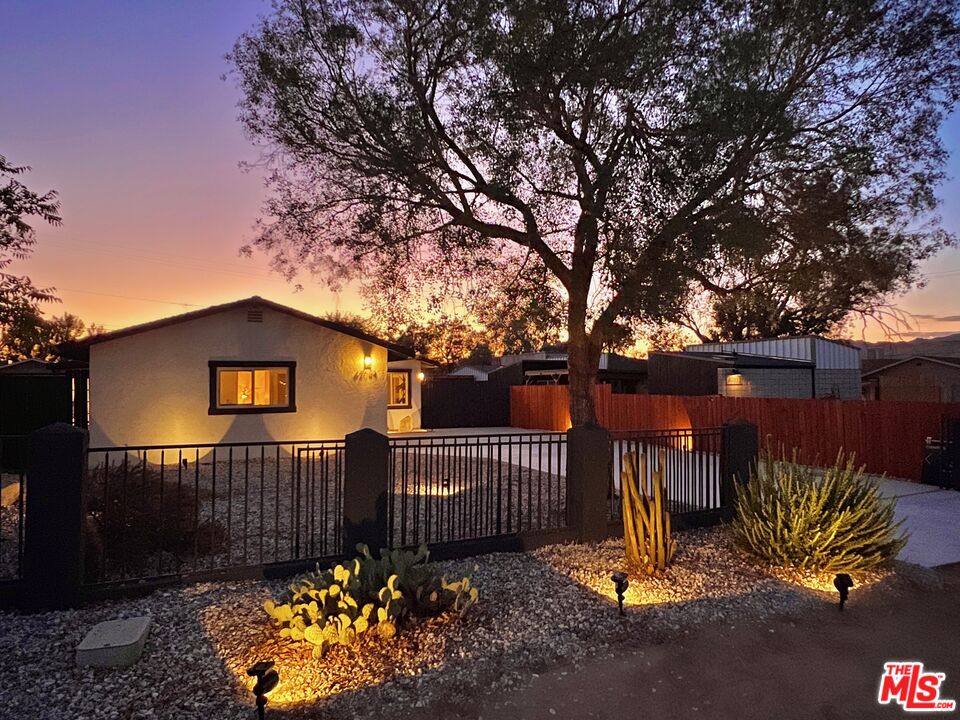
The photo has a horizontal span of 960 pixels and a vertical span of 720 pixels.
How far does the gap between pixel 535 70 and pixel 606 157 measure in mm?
1418

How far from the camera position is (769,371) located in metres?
17.9

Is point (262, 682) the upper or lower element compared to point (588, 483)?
lower

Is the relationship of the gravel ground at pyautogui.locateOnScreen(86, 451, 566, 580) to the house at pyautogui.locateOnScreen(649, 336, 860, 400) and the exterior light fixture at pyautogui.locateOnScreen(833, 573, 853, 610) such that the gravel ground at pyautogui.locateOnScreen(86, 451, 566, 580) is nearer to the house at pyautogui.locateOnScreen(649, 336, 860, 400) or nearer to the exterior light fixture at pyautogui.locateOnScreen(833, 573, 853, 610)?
the exterior light fixture at pyautogui.locateOnScreen(833, 573, 853, 610)

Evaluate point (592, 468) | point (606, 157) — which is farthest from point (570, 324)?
point (592, 468)

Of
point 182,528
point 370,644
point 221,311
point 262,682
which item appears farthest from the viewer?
point 221,311

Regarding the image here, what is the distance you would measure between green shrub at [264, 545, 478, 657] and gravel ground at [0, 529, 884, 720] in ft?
0.36

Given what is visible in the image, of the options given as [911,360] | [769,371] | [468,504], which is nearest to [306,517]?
[468,504]

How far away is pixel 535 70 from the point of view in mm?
7484

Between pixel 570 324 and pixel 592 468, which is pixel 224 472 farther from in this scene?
pixel 592 468

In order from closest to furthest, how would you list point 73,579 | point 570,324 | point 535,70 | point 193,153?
point 73,579 < point 535,70 < point 570,324 < point 193,153

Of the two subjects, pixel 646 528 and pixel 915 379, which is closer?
pixel 646 528

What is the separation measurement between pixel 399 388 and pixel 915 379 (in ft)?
71.3

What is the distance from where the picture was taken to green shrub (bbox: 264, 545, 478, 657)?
148 inches

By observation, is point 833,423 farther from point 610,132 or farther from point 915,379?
point 915,379
